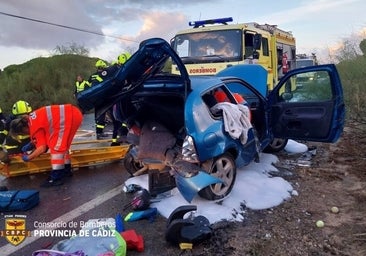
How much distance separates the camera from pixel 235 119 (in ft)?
15.7

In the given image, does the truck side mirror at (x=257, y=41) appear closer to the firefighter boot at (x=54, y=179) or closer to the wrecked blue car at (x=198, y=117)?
the wrecked blue car at (x=198, y=117)

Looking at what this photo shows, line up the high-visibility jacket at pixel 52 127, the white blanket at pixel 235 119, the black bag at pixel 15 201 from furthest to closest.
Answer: the high-visibility jacket at pixel 52 127, the white blanket at pixel 235 119, the black bag at pixel 15 201

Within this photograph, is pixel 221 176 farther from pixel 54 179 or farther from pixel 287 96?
pixel 54 179

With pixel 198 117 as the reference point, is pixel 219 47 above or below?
above

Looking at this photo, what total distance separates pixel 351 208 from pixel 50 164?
179 inches

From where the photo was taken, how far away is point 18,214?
444 centimetres

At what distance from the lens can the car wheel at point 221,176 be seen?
4324 millimetres

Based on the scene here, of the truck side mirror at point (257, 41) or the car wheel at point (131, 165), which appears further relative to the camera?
the truck side mirror at point (257, 41)

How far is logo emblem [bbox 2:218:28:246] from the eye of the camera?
3.79m

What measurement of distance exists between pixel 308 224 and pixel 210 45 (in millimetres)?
6390

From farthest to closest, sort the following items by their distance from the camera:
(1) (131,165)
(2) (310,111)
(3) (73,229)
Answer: (2) (310,111) → (1) (131,165) → (3) (73,229)

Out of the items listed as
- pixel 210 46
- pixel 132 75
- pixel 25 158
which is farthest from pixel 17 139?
pixel 210 46

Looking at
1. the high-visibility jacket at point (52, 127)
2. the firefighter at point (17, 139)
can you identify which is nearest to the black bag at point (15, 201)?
the high-visibility jacket at point (52, 127)

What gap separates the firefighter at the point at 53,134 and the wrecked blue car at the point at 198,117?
0.97 meters
